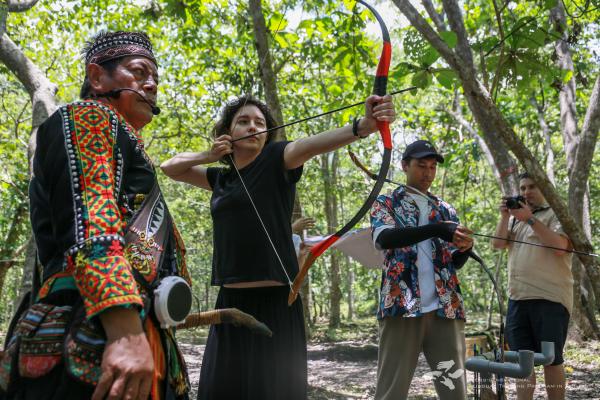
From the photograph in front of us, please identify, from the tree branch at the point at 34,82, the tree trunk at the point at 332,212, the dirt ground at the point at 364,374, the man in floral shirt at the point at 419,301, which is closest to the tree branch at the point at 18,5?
the tree branch at the point at 34,82

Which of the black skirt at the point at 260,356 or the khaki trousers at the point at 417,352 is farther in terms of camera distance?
the khaki trousers at the point at 417,352

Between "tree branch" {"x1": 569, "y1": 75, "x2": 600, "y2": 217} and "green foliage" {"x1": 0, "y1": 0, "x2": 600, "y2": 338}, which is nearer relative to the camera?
"tree branch" {"x1": 569, "y1": 75, "x2": 600, "y2": 217}

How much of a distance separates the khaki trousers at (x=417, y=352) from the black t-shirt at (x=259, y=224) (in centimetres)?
91

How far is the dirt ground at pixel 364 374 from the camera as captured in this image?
551cm

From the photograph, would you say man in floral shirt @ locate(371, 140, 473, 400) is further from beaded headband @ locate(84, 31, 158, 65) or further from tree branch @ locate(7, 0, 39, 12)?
tree branch @ locate(7, 0, 39, 12)

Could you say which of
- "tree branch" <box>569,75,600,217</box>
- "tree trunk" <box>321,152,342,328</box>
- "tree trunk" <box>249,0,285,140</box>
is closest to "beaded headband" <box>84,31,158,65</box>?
"tree trunk" <box>249,0,285,140</box>

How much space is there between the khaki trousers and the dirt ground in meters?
2.31

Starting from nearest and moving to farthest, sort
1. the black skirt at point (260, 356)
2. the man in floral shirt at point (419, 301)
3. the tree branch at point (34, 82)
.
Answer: the black skirt at point (260, 356), the man in floral shirt at point (419, 301), the tree branch at point (34, 82)

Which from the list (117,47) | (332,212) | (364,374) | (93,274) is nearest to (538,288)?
(117,47)

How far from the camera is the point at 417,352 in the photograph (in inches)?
126

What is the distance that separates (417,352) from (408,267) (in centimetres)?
50

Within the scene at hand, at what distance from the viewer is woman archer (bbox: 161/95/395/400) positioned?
2535 mm

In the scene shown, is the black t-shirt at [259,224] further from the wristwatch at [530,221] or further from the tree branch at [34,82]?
the tree branch at [34,82]

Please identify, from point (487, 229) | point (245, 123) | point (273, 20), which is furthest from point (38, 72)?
point (487, 229)
